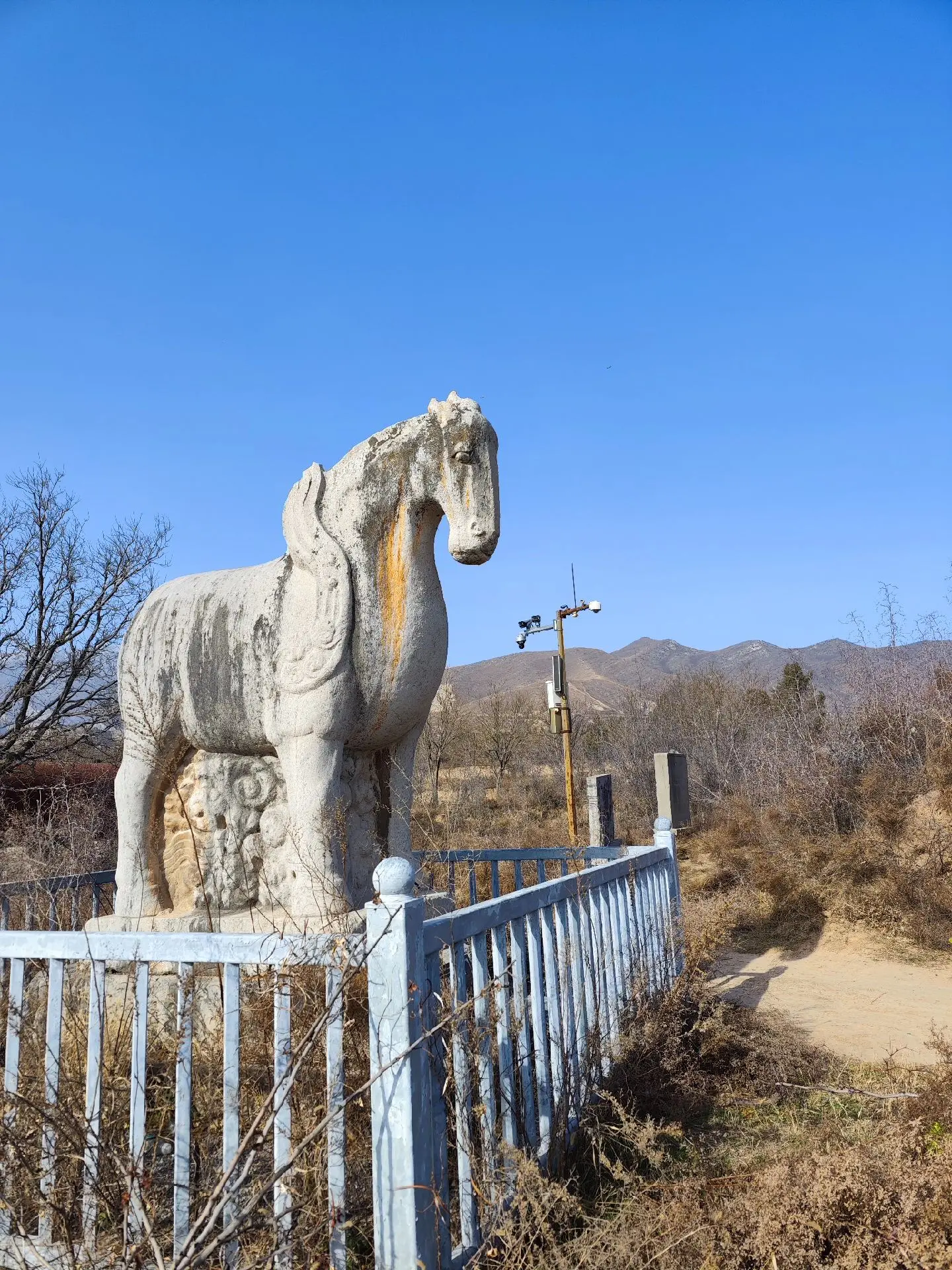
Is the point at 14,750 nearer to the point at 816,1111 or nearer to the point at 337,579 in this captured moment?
the point at 337,579

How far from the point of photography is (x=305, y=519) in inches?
165

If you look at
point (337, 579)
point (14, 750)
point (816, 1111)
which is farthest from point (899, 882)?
point (14, 750)

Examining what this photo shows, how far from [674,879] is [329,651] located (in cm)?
302

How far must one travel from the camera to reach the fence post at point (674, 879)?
524cm

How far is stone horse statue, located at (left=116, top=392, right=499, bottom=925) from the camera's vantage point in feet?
13.0

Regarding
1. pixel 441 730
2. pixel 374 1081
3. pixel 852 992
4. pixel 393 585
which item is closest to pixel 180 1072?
Answer: pixel 374 1081

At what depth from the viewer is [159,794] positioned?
4.58m

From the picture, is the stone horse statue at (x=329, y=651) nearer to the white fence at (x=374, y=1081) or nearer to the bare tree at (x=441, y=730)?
the white fence at (x=374, y=1081)

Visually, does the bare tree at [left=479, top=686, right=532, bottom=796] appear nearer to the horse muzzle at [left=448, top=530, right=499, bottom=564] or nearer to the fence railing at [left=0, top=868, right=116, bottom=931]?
the fence railing at [left=0, top=868, right=116, bottom=931]

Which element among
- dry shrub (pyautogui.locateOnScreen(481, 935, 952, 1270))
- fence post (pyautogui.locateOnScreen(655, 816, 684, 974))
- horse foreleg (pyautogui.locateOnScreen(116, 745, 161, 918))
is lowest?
dry shrub (pyautogui.locateOnScreen(481, 935, 952, 1270))

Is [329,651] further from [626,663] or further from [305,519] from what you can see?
[626,663]

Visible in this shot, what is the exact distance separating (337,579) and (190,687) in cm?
97

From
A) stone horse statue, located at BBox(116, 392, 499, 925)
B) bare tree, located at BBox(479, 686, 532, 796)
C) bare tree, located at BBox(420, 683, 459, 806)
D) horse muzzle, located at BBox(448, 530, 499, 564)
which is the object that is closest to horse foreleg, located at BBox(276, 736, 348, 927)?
stone horse statue, located at BBox(116, 392, 499, 925)

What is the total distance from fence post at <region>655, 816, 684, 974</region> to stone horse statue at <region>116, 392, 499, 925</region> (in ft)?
6.51
